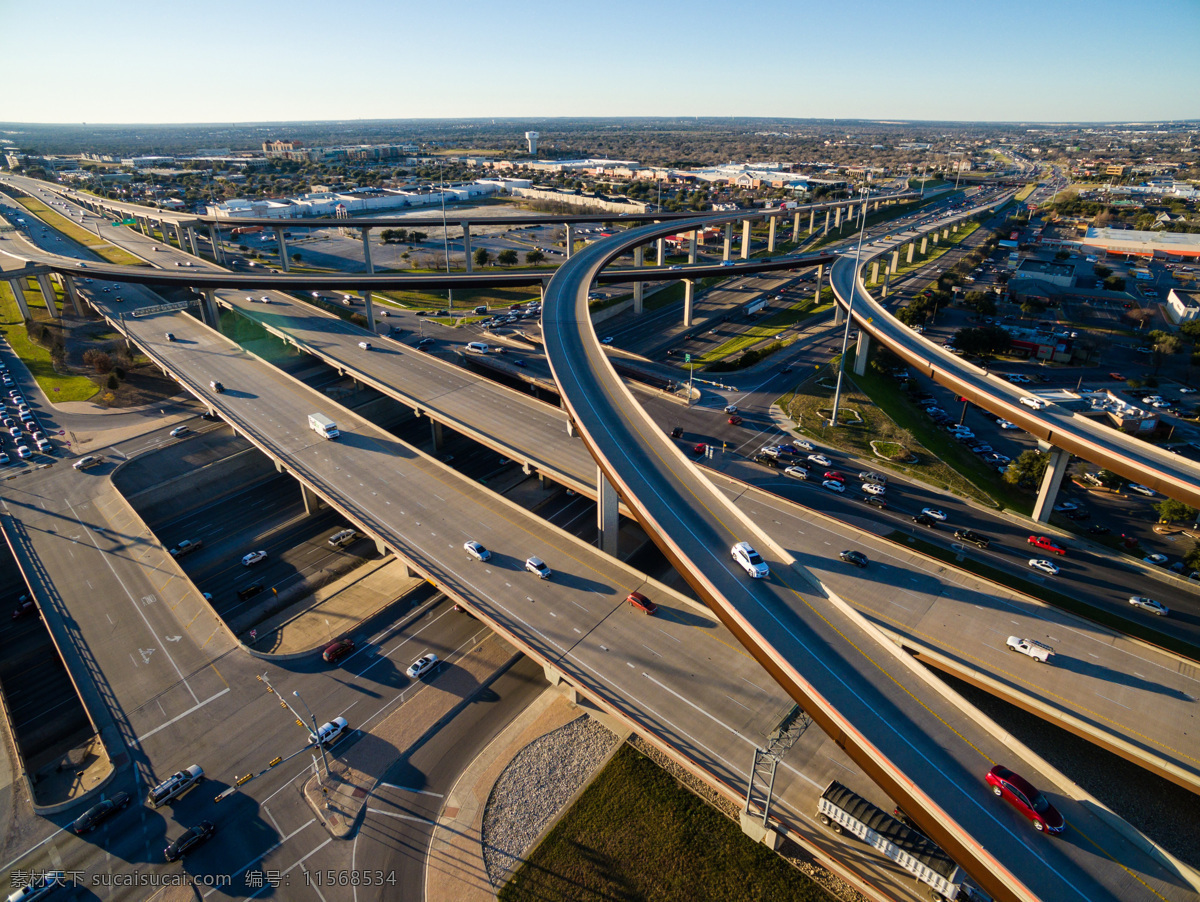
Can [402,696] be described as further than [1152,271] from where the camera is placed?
No

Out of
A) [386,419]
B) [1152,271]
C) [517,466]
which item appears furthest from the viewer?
[1152,271]

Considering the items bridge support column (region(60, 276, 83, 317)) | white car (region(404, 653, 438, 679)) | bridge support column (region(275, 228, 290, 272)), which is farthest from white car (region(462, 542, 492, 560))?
bridge support column (region(60, 276, 83, 317))

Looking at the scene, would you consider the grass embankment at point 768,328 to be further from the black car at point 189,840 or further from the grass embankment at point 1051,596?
the black car at point 189,840

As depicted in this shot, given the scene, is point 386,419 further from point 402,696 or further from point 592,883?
point 592,883

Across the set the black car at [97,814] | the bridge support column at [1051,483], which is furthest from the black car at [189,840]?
the bridge support column at [1051,483]

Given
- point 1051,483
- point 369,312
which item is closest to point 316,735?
point 1051,483

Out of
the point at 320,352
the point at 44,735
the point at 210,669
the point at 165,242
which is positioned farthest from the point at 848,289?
the point at 165,242

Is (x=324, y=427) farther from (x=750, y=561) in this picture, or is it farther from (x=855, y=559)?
(x=855, y=559)
